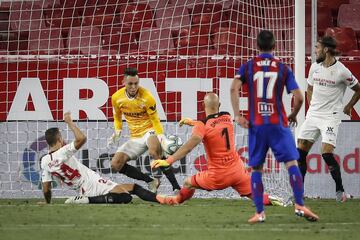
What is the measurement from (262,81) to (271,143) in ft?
1.88

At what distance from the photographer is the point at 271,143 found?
903cm

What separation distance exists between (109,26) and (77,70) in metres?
1.51

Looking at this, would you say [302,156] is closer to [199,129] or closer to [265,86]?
[199,129]

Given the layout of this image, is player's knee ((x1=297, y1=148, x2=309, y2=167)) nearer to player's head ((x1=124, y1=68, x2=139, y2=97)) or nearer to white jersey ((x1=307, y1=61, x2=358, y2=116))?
white jersey ((x1=307, y1=61, x2=358, y2=116))

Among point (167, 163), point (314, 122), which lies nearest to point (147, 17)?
point (314, 122)

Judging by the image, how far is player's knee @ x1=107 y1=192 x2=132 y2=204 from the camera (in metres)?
11.5

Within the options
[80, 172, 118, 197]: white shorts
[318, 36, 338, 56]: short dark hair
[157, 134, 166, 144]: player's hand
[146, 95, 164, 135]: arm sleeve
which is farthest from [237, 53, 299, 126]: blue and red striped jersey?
[146, 95, 164, 135]: arm sleeve

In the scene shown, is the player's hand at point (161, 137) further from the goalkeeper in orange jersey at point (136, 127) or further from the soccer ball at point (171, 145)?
the soccer ball at point (171, 145)

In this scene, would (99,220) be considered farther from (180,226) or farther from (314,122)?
(314,122)

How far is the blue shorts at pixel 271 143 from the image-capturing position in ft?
29.6

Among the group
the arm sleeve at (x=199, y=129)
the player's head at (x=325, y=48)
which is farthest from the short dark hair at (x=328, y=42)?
the arm sleeve at (x=199, y=129)

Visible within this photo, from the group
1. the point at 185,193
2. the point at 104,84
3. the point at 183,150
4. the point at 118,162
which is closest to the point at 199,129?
the point at 183,150

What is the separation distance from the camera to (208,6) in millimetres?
15883

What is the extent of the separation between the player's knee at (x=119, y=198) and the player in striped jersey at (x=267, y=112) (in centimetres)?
280
